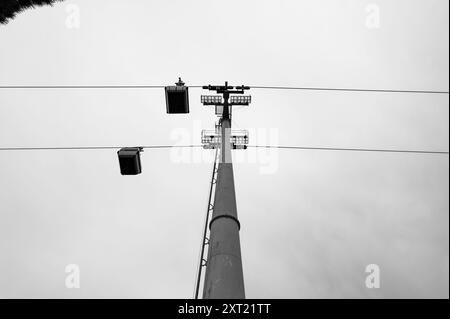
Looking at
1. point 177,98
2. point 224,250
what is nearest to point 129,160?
point 177,98

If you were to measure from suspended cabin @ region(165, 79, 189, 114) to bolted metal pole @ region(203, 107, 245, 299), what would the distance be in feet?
10.9

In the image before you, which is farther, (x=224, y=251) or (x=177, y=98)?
(x=177, y=98)

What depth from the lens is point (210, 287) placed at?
510cm

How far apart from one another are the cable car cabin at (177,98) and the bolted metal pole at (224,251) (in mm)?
3313

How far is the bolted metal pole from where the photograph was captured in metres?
5.01

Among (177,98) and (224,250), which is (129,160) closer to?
(177,98)

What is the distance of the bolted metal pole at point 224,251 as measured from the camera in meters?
5.01

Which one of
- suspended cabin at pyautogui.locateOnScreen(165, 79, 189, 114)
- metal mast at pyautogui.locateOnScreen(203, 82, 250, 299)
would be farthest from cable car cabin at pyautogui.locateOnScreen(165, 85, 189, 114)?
metal mast at pyautogui.locateOnScreen(203, 82, 250, 299)

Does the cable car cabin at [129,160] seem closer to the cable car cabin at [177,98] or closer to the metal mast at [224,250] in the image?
the cable car cabin at [177,98]

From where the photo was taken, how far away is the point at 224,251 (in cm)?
559
